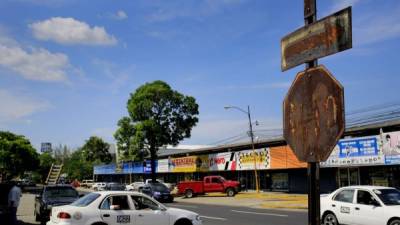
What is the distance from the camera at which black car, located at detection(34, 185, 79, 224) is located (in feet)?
69.4

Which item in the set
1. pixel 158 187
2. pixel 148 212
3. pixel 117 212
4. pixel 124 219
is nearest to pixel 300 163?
pixel 148 212

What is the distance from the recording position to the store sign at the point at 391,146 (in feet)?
111

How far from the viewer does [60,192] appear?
22.7 meters

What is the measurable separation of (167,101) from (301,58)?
56.9m

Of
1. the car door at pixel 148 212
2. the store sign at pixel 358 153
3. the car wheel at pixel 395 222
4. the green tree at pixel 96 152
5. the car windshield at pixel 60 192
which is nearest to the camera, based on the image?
the car door at pixel 148 212

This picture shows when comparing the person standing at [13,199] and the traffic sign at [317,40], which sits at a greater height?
the traffic sign at [317,40]

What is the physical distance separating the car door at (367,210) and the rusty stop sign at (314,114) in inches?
476

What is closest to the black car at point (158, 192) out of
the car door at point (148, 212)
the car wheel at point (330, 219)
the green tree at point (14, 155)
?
the car wheel at point (330, 219)

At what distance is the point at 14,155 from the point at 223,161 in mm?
39508

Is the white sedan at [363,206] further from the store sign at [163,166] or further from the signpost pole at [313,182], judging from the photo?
the store sign at [163,166]

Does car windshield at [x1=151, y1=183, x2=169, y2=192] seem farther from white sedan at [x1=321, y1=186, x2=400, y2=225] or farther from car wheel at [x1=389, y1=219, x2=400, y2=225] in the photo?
car wheel at [x1=389, y1=219, x2=400, y2=225]

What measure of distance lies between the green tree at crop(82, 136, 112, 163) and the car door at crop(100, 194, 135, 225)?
4052 inches

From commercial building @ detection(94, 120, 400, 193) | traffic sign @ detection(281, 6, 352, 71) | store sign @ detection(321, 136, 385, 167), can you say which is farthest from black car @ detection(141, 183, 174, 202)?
traffic sign @ detection(281, 6, 352, 71)

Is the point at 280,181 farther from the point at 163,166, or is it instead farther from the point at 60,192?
the point at 60,192
